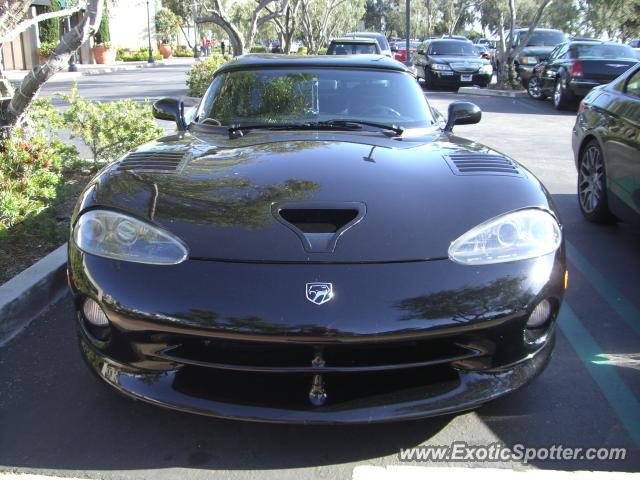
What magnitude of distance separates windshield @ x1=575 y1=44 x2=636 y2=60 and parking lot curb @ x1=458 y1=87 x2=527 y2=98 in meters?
2.98

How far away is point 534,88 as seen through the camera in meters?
16.8

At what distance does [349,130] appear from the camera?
3688 mm

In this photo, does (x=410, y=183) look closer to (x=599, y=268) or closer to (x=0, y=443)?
(x=0, y=443)

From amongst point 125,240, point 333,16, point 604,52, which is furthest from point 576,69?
point 333,16

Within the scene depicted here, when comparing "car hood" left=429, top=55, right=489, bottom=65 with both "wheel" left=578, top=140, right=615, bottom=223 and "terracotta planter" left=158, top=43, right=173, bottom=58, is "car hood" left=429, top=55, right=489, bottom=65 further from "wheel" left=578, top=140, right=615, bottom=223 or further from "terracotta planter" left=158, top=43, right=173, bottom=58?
"terracotta planter" left=158, top=43, right=173, bottom=58

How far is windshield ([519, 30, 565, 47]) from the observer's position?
68.3 ft

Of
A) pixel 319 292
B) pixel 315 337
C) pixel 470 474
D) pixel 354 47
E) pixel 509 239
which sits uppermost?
pixel 354 47

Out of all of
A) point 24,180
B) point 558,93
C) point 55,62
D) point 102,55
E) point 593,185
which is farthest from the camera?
point 102,55

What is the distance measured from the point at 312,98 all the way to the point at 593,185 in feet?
9.54

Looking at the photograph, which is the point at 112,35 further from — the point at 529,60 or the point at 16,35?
the point at 16,35

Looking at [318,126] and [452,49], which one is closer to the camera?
[318,126]

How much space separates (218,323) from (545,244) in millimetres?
1324

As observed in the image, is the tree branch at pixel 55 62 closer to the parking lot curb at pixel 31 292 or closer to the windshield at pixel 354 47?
the parking lot curb at pixel 31 292

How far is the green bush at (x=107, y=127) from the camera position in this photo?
22.3 ft
